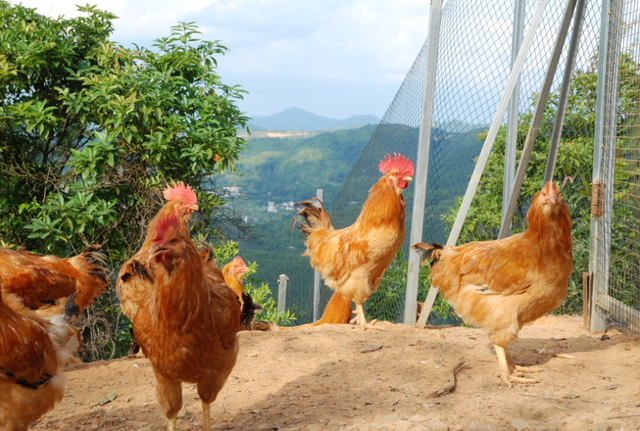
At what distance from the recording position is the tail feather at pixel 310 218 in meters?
5.80

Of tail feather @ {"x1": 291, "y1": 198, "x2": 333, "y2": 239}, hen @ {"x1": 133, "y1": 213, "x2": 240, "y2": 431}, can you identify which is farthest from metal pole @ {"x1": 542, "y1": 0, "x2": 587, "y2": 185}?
hen @ {"x1": 133, "y1": 213, "x2": 240, "y2": 431}

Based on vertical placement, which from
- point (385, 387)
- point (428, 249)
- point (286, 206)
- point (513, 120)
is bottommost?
point (286, 206)

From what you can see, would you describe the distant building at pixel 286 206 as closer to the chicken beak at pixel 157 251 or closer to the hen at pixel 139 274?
the hen at pixel 139 274

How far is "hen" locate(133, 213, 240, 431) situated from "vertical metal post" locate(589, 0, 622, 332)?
334 cm

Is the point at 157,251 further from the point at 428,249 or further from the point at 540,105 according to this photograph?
the point at 540,105

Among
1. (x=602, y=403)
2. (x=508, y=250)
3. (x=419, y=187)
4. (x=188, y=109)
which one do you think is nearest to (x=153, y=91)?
(x=188, y=109)

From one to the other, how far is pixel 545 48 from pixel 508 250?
8.12 ft

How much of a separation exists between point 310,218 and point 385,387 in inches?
104

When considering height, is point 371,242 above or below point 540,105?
below

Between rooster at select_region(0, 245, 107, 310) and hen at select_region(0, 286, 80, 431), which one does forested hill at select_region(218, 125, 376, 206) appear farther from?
hen at select_region(0, 286, 80, 431)

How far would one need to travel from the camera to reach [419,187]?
4.95 m

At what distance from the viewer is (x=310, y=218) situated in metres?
5.82

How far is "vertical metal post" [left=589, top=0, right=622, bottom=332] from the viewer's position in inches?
167

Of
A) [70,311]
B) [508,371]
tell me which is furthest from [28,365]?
[508,371]
